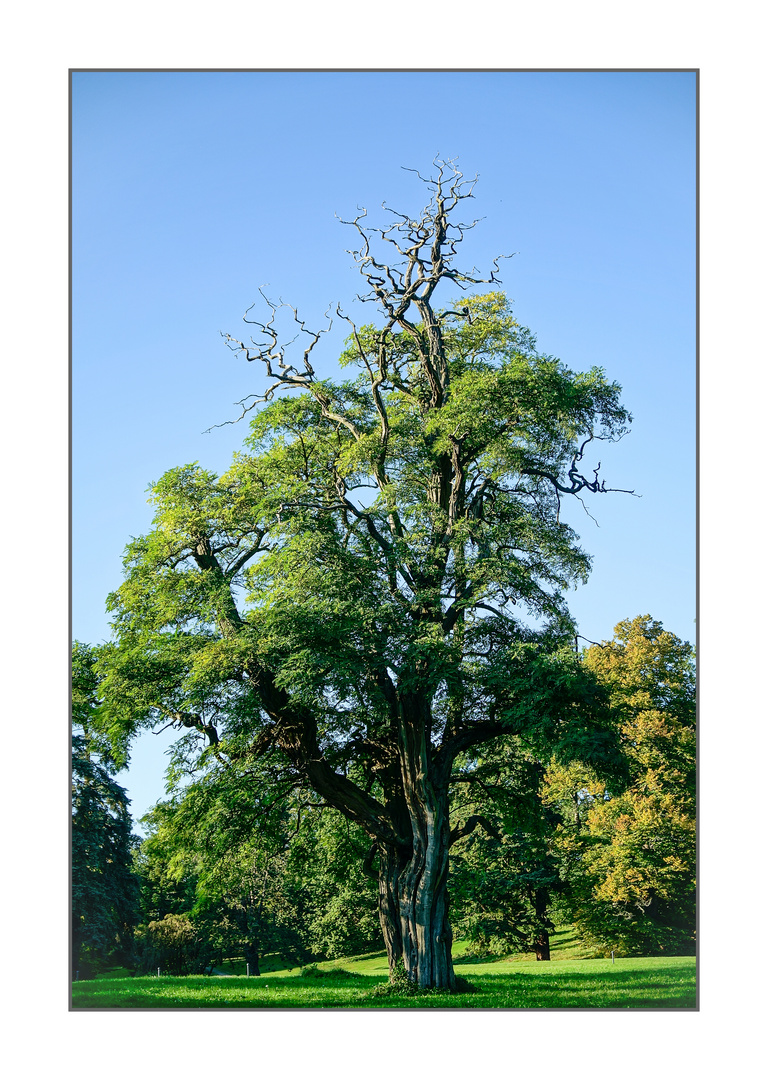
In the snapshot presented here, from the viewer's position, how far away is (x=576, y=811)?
93.8 feet

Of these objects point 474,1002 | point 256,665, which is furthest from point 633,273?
point 474,1002

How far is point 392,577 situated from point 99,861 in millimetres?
13843

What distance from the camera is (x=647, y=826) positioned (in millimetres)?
25156

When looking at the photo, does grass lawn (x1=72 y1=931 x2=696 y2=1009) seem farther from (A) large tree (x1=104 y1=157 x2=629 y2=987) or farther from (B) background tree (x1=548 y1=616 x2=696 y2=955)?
(B) background tree (x1=548 y1=616 x2=696 y2=955)

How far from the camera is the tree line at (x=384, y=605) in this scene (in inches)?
564

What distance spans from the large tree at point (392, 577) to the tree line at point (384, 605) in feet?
0.14

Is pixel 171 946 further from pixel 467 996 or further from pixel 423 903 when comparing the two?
pixel 467 996

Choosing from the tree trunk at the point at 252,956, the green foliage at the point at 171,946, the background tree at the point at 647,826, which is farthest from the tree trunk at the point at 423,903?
the tree trunk at the point at 252,956

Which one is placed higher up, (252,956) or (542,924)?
(542,924)

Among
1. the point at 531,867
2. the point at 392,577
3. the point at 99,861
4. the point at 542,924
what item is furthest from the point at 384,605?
the point at 542,924

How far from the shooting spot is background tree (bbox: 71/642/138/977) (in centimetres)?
2355

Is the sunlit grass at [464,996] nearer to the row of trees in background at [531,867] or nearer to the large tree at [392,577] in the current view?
the large tree at [392,577]

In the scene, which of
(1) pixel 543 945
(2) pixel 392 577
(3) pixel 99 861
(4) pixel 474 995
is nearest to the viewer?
(4) pixel 474 995
